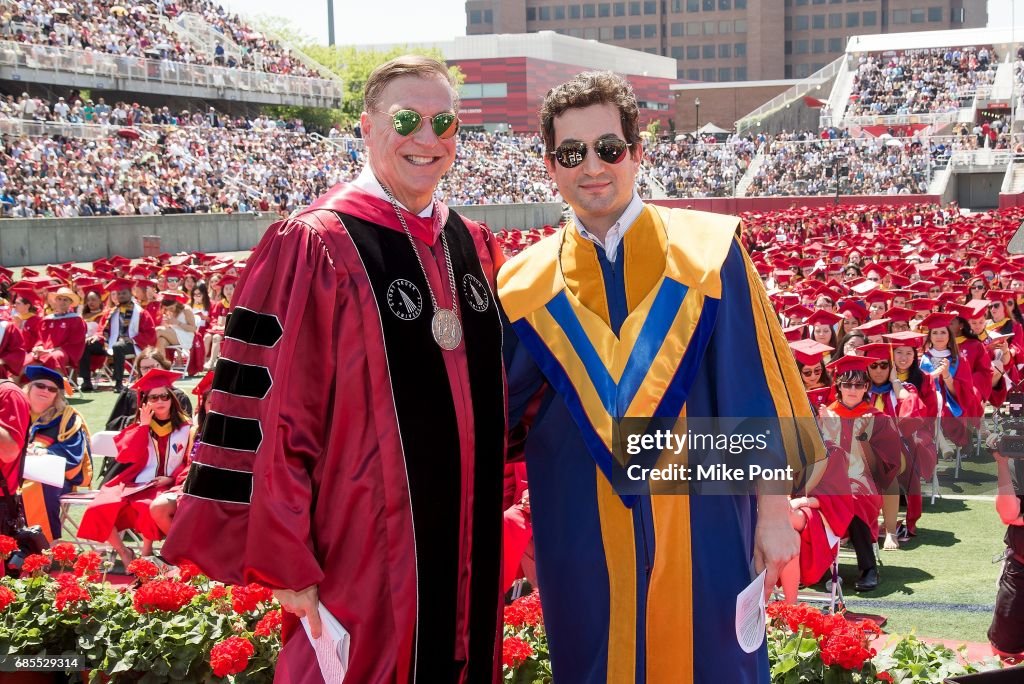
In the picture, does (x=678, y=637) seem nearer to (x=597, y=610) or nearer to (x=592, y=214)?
(x=597, y=610)

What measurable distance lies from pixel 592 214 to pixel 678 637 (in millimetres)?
1155

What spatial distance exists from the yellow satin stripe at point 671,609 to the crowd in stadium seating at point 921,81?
56.6 m

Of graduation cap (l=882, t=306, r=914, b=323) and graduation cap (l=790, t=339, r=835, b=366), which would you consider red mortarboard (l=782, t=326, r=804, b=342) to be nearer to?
graduation cap (l=882, t=306, r=914, b=323)

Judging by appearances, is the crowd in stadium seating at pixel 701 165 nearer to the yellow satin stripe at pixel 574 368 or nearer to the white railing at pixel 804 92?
the white railing at pixel 804 92

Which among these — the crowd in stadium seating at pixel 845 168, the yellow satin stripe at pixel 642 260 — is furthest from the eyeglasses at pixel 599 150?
the crowd in stadium seating at pixel 845 168

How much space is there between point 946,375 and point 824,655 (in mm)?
6387

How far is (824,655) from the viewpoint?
3.74m

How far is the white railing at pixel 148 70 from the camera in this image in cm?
3838

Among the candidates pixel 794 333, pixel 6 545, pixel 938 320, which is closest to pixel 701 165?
pixel 938 320

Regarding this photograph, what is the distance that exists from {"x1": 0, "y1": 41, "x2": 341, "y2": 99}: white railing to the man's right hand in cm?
3923

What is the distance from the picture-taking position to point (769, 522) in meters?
3.08

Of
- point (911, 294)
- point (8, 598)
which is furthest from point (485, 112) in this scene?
point (8, 598)

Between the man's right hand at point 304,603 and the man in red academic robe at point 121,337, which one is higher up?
the man's right hand at point 304,603

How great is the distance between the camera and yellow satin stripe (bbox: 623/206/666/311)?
3.17 meters
